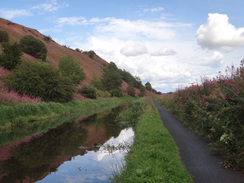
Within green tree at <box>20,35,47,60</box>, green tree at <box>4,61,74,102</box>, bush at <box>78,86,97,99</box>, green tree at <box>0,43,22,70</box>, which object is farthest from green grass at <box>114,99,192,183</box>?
green tree at <box>20,35,47,60</box>

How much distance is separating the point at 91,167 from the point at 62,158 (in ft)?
5.15

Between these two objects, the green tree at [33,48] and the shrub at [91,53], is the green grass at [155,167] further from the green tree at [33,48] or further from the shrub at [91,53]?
the shrub at [91,53]

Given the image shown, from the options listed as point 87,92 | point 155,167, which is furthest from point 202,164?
point 87,92

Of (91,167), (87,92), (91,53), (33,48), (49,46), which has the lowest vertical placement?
(91,167)

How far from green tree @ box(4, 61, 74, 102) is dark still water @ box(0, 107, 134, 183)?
1188cm

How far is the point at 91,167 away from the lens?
8.46 meters

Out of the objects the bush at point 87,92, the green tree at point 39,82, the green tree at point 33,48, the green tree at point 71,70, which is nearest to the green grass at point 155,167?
the green tree at point 39,82

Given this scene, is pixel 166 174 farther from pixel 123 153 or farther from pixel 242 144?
pixel 123 153

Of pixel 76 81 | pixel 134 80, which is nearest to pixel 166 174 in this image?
pixel 76 81

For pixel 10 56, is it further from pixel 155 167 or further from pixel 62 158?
pixel 155 167

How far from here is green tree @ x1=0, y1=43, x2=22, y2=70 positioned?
1298 inches

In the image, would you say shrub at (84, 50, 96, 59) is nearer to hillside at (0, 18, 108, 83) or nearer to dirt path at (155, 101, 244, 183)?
hillside at (0, 18, 108, 83)

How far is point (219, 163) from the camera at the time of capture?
7.64m

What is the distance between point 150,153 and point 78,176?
7.93ft
